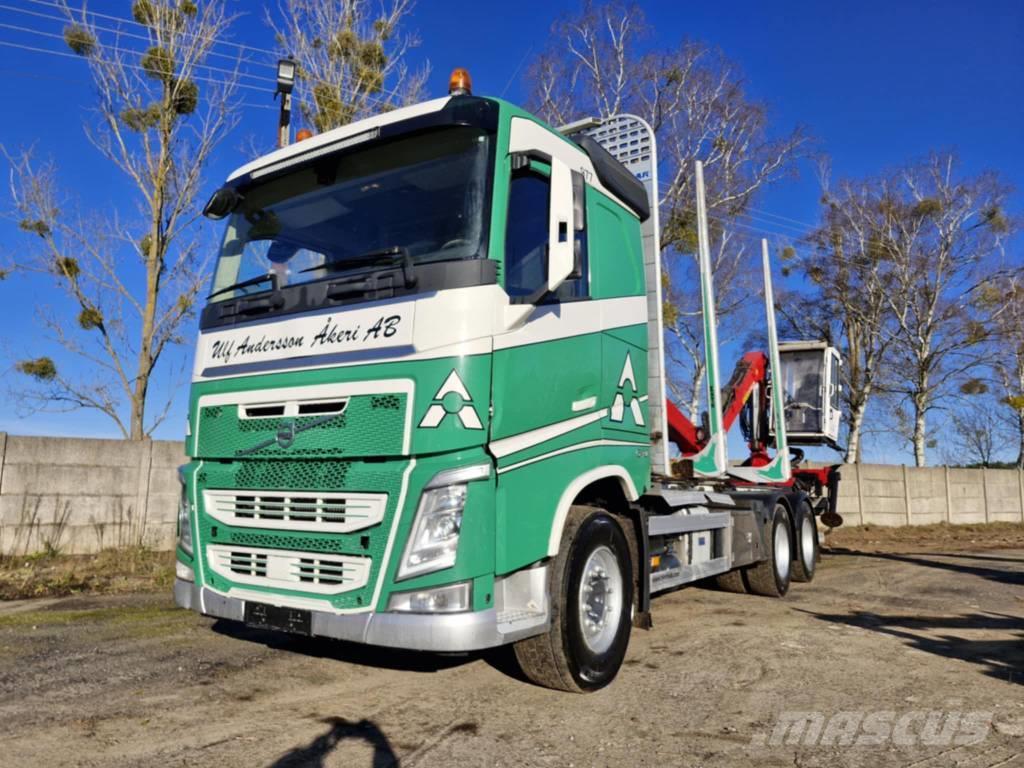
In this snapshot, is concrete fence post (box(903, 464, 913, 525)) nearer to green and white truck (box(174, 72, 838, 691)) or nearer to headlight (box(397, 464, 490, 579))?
green and white truck (box(174, 72, 838, 691))

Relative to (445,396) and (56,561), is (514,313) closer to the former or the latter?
(445,396)

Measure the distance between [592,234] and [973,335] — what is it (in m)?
27.8

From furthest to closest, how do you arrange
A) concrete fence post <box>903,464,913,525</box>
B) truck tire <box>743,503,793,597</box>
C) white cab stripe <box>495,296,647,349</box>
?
concrete fence post <box>903,464,913,525</box>, truck tire <box>743,503,793,597</box>, white cab stripe <box>495,296,647,349</box>

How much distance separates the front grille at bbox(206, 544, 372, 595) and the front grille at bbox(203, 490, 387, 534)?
0.15 metres

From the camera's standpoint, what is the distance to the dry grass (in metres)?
7.98

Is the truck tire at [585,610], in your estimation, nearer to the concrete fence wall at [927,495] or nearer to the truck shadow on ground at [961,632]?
the truck shadow on ground at [961,632]

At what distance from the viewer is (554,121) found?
727 inches

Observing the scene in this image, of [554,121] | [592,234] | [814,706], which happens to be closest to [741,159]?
[554,121]

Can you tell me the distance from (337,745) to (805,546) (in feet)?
24.6

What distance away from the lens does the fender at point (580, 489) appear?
401 cm

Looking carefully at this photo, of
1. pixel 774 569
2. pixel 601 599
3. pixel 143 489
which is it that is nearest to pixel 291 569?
pixel 601 599

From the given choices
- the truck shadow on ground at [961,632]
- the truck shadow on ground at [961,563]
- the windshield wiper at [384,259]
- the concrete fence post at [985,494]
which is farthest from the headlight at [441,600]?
the concrete fence post at [985,494]

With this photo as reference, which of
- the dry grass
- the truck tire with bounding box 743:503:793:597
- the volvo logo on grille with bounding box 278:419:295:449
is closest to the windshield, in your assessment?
the volvo logo on grille with bounding box 278:419:295:449

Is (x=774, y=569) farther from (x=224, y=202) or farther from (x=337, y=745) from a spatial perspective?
(x=224, y=202)
